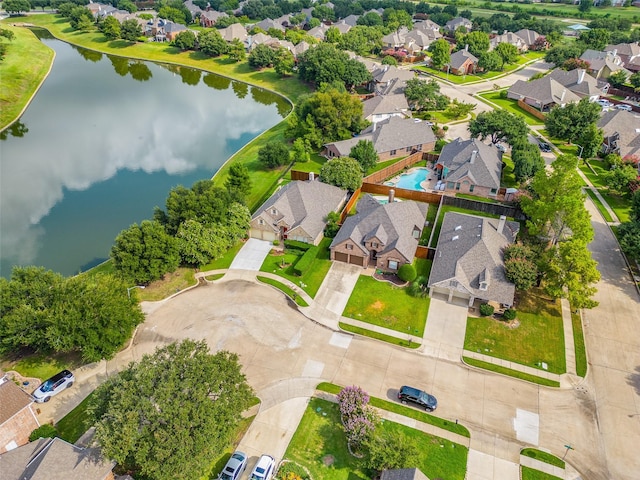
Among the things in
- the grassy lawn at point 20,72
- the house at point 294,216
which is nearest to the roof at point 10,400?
the house at point 294,216

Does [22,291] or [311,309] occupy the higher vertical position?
[22,291]

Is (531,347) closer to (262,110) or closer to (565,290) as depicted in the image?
(565,290)

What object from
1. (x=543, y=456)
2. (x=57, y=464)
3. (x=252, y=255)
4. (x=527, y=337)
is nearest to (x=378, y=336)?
(x=527, y=337)

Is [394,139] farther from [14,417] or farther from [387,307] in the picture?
[14,417]

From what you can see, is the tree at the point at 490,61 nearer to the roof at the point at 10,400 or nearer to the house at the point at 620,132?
the house at the point at 620,132

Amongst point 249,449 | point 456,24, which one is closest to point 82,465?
point 249,449
